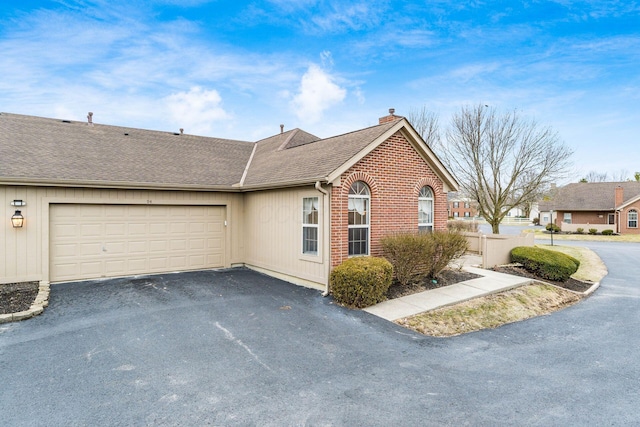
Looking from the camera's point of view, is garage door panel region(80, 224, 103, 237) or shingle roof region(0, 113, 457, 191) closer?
shingle roof region(0, 113, 457, 191)

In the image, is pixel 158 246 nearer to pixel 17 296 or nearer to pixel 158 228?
pixel 158 228

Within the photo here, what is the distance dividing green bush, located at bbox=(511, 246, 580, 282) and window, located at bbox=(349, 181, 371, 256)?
6390mm

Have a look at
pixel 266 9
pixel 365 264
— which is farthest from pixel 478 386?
pixel 266 9

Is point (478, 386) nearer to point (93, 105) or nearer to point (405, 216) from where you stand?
point (405, 216)

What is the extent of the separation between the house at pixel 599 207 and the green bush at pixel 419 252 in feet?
101

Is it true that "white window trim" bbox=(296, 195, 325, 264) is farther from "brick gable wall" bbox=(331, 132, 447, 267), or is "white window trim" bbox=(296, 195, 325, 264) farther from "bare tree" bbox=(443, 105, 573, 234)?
"bare tree" bbox=(443, 105, 573, 234)

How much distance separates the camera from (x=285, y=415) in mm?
3875

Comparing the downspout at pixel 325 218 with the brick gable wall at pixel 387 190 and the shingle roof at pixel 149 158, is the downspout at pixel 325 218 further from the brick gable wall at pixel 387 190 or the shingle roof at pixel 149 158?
the shingle roof at pixel 149 158

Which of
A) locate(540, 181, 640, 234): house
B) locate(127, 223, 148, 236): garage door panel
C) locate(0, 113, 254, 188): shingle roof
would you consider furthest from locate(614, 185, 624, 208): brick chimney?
locate(127, 223, 148, 236): garage door panel

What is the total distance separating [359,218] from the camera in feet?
31.5

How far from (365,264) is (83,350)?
223 inches

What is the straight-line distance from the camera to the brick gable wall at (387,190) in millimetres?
9000

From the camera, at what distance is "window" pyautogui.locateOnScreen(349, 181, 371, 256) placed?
9.45 meters

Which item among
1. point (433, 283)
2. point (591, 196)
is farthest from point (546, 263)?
point (591, 196)
